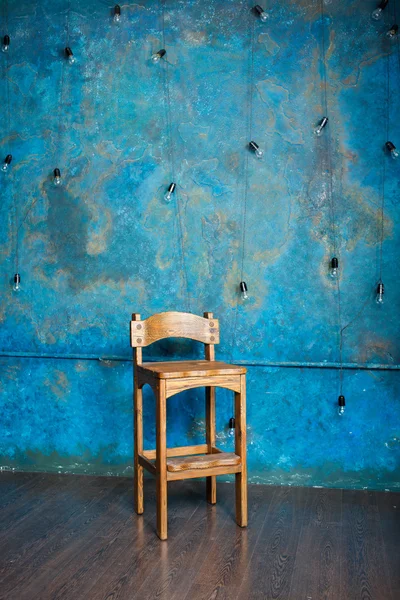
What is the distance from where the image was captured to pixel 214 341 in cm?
306

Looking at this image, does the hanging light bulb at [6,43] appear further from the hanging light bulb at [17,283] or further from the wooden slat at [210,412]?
the wooden slat at [210,412]

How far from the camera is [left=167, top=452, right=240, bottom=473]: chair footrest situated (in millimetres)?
2604

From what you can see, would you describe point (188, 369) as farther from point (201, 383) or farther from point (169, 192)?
point (169, 192)

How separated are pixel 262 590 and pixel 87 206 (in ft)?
7.36

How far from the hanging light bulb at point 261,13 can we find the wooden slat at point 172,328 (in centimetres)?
163

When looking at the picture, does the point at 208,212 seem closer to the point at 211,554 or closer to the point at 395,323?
the point at 395,323

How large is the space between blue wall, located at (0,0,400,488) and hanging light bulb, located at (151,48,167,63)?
0.19 ft

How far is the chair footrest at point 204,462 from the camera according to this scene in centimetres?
260

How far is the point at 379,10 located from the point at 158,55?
46.2 inches

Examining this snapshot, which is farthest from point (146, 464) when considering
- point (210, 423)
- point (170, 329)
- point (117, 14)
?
point (117, 14)

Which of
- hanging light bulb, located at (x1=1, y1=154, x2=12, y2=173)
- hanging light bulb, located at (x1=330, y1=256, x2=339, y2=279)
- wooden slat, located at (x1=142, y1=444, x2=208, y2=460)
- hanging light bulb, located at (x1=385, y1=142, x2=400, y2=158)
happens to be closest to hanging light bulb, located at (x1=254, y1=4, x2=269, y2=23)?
hanging light bulb, located at (x1=385, y1=142, x2=400, y2=158)

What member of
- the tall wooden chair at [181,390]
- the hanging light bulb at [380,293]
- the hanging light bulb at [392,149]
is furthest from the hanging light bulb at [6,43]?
the hanging light bulb at [380,293]

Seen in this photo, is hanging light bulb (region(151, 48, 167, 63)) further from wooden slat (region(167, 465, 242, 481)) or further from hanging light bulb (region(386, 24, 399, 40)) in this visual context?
wooden slat (region(167, 465, 242, 481))

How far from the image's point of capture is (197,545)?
2.47m
